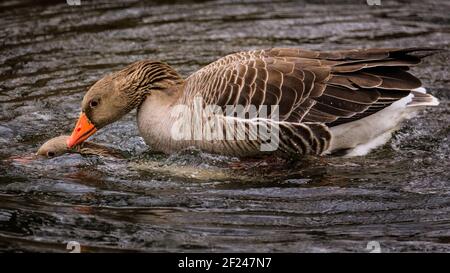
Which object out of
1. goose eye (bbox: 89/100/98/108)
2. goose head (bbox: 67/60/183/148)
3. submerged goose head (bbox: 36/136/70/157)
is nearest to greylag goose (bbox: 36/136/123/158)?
submerged goose head (bbox: 36/136/70/157)

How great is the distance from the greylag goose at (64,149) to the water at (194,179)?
8cm

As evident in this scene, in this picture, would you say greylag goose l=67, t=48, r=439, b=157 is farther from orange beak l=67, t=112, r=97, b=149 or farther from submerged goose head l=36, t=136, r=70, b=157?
submerged goose head l=36, t=136, r=70, b=157

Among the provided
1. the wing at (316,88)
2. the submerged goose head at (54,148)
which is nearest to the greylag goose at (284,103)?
the wing at (316,88)

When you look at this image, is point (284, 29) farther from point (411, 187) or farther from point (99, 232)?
point (99, 232)

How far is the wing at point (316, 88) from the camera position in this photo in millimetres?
7883

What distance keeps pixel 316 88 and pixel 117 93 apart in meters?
2.09

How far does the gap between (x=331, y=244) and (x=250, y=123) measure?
1.94 meters

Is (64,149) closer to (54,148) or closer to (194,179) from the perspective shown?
(54,148)

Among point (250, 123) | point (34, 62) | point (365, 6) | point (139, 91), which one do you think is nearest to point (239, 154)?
point (250, 123)

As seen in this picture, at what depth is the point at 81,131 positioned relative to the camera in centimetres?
822

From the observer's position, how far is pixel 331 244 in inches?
248

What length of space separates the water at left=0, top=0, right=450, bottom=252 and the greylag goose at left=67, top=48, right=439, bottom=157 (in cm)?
22

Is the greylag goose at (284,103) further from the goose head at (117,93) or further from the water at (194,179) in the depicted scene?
the water at (194,179)

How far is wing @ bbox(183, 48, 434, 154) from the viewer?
788 cm
